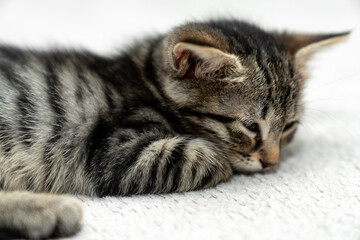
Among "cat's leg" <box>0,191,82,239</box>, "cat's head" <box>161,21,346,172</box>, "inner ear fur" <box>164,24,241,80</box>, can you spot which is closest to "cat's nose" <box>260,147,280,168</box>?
"cat's head" <box>161,21,346,172</box>

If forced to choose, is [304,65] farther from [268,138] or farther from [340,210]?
[340,210]

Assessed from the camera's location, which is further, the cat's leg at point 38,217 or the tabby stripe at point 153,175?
the tabby stripe at point 153,175

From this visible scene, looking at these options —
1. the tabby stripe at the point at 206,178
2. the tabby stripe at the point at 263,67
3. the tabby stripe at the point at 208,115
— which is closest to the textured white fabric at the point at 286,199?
the tabby stripe at the point at 206,178

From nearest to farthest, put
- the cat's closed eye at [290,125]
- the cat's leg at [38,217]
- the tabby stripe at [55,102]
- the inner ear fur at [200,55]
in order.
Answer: the cat's leg at [38,217] < the inner ear fur at [200,55] < the tabby stripe at [55,102] < the cat's closed eye at [290,125]

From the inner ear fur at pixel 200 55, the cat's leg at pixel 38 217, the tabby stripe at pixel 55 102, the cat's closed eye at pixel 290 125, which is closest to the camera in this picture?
the cat's leg at pixel 38 217

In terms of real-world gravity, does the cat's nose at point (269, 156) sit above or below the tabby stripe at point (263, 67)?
below

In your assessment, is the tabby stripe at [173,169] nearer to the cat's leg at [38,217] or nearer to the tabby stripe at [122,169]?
the tabby stripe at [122,169]
